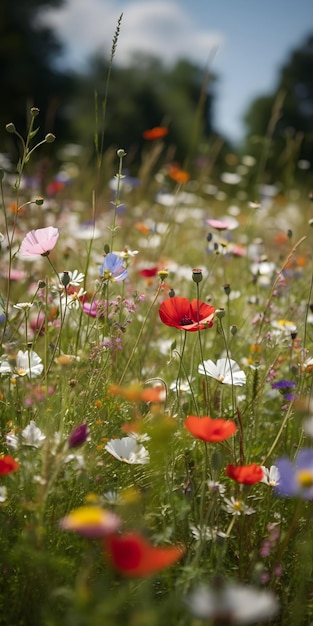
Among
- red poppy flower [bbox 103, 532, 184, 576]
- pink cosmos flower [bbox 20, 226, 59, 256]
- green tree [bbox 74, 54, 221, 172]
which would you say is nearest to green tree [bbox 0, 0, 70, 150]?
green tree [bbox 74, 54, 221, 172]

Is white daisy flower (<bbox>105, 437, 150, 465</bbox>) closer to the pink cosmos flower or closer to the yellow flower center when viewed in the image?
Result: the yellow flower center

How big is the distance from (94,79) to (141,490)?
17889 millimetres

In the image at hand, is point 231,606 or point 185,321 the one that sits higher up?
point 185,321

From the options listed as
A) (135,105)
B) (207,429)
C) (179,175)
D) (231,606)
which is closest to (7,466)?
(207,429)

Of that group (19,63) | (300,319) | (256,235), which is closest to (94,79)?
(19,63)

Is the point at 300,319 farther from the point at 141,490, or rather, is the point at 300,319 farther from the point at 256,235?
the point at 256,235

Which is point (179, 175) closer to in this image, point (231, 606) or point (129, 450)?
point (129, 450)

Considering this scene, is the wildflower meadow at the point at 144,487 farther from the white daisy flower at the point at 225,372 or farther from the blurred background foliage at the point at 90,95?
the blurred background foliage at the point at 90,95

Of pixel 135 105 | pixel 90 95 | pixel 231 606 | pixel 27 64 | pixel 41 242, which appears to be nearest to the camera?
pixel 231 606

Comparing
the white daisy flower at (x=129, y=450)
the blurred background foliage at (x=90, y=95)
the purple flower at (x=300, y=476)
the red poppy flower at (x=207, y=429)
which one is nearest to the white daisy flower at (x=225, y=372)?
the white daisy flower at (x=129, y=450)

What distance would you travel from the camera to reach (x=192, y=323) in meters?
1.39

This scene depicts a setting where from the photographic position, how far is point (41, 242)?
1.38m

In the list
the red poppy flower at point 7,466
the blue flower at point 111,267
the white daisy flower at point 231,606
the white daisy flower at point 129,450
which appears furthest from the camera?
the blue flower at point 111,267

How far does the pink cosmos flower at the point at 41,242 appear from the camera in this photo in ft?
4.49
